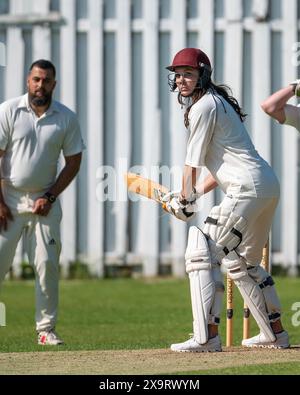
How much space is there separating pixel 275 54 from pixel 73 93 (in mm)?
2343

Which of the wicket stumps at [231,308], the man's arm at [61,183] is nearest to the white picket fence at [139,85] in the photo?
the man's arm at [61,183]

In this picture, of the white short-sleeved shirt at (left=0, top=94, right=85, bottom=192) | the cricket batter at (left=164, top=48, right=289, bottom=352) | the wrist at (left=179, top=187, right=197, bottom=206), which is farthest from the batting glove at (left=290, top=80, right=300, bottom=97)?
the white short-sleeved shirt at (left=0, top=94, right=85, bottom=192)

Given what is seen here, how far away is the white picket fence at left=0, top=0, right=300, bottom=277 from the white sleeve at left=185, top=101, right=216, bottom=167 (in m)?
6.35

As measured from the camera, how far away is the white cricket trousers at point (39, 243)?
30.3 feet

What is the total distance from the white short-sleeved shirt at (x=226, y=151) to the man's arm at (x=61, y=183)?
1718 mm

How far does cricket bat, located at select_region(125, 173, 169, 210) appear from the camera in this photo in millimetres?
8170

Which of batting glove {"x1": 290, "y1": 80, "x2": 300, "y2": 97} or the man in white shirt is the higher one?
batting glove {"x1": 290, "y1": 80, "x2": 300, "y2": 97}

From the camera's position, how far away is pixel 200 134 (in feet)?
25.2

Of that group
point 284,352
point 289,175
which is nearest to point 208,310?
point 284,352

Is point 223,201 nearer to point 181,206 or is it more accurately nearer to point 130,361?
point 181,206

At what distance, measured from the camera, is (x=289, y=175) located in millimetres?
14250

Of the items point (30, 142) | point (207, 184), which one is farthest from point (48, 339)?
point (207, 184)

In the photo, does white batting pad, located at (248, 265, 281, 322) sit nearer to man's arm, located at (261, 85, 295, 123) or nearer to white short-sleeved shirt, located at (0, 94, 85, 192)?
man's arm, located at (261, 85, 295, 123)
